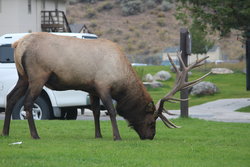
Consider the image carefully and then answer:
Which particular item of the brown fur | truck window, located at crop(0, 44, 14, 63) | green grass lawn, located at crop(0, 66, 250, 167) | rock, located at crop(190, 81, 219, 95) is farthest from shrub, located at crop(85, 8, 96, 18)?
the brown fur

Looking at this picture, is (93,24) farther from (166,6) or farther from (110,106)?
(110,106)

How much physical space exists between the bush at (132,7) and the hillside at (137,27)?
1.69 feet

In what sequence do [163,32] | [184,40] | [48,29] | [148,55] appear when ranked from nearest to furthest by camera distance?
[184,40], [48,29], [148,55], [163,32]

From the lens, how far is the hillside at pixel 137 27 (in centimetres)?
8150

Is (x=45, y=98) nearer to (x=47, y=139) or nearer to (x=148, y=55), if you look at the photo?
(x=47, y=139)

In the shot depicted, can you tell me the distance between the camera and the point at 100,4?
3804 inches

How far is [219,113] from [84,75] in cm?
1077

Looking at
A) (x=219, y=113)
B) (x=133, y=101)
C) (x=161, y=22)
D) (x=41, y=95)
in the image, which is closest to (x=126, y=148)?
(x=133, y=101)

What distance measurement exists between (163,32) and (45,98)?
68.9 meters

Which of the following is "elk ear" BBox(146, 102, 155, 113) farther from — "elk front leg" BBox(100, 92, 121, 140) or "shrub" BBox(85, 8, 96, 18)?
"shrub" BBox(85, 8, 96, 18)

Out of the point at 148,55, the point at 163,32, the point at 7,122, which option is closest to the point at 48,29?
the point at 148,55

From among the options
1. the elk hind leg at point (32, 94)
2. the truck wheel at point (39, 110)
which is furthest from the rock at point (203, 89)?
the elk hind leg at point (32, 94)

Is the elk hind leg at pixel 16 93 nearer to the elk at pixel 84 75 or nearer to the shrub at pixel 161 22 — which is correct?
the elk at pixel 84 75

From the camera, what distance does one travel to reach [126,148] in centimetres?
1038
